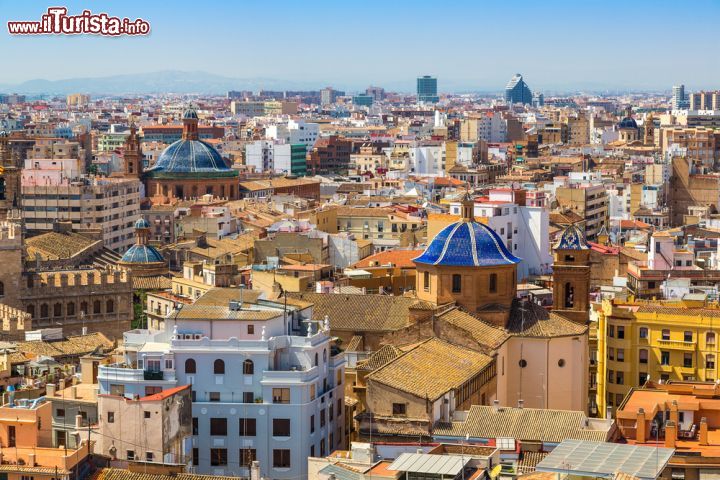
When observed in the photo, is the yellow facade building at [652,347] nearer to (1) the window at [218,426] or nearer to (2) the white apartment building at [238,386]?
(2) the white apartment building at [238,386]

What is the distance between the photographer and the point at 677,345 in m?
43.2

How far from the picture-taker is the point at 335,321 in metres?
43.2

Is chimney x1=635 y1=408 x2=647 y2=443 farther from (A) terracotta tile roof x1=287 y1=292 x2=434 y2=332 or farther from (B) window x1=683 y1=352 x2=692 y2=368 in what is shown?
(B) window x1=683 y1=352 x2=692 y2=368

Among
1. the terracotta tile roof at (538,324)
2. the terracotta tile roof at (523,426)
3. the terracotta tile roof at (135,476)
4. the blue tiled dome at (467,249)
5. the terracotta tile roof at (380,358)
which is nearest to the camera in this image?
the terracotta tile roof at (135,476)

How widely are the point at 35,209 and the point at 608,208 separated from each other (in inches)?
1418

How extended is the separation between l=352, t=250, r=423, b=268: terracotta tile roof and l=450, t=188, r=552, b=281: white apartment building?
14.4 feet

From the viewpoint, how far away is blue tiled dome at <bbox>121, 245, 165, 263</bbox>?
60.8 m

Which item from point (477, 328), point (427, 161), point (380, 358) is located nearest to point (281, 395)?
point (380, 358)

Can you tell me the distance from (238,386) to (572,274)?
46.5ft

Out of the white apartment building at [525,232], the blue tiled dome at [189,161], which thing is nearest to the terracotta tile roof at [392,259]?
the white apartment building at [525,232]

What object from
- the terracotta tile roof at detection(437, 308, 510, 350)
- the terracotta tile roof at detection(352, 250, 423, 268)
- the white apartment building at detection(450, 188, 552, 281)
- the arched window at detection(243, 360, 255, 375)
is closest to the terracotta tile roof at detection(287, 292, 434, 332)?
the terracotta tile roof at detection(437, 308, 510, 350)

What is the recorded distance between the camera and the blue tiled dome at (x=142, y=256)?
60.8 metres

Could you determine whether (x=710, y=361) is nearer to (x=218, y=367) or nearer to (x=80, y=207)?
(x=218, y=367)

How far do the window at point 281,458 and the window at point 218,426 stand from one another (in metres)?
1.13
